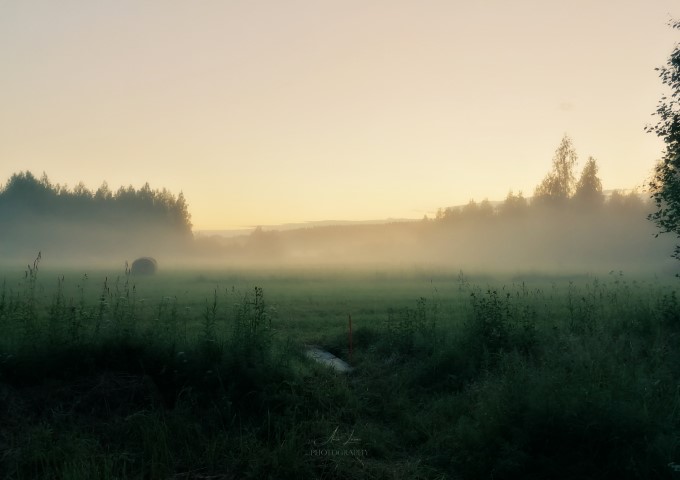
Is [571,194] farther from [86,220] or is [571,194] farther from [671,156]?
[86,220]

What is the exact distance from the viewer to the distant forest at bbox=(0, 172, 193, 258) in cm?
10319

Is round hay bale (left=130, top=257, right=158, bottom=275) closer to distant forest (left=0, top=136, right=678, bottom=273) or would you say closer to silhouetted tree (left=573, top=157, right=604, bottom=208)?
distant forest (left=0, top=136, right=678, bottom=273)

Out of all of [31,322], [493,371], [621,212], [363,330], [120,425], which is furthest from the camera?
[621,212]

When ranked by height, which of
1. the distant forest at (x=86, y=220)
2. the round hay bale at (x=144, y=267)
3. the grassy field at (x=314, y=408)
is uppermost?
the distant forest at (x=86, y=220)

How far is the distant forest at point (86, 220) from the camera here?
10319cm

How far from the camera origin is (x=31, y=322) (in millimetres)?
8266

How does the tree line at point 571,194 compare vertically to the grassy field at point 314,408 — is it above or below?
above

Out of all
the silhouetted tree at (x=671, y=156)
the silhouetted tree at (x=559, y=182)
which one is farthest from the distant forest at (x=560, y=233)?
the silhouetted tree at (x=671, y=156)

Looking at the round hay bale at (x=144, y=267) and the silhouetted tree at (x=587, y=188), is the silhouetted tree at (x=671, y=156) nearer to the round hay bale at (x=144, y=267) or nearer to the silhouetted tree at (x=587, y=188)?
the round hay bale at (x=144, y=267)

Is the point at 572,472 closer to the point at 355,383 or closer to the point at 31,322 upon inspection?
the point at 355,383

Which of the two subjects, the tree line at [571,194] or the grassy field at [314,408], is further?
the tree line at [571,194]

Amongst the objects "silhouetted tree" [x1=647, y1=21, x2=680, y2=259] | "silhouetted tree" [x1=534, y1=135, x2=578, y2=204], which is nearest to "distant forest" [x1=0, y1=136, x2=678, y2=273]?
"silhouetted tree" [x1=534, y1=135, x2=578, y2=204]

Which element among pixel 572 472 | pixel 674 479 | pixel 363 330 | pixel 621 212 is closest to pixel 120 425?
pixel 572 472

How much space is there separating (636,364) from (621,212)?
9286cm
